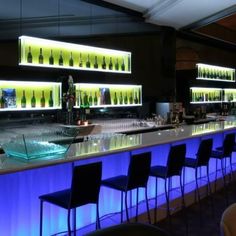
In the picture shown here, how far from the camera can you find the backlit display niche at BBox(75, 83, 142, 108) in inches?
223

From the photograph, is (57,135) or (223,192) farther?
(223,192)

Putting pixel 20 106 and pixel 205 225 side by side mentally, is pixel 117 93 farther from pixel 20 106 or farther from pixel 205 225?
pixel 205 225

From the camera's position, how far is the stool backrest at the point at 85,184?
2479 millimetres

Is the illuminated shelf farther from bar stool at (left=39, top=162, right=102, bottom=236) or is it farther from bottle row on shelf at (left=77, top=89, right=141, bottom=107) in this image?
bar stool at (left=39, top=162, right=102, bottom=236)

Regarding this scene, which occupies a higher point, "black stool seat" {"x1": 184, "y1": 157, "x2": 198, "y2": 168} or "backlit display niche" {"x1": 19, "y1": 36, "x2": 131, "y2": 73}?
"backlit display niche" {"x1": 19, "y1": 36, "x2": 131, "y2": 73}

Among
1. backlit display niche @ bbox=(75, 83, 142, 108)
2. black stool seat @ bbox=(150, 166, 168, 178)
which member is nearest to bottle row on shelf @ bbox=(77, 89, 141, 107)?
backlit display niche @ bbox=(75, 83, 142, 108)

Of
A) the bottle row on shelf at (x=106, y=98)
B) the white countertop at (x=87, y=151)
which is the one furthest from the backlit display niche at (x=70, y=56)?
the white countertop at (x=87, y=151)

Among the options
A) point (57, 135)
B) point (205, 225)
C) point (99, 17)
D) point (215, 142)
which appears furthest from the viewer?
point (99, 17)

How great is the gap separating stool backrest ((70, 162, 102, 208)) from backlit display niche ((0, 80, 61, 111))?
235cm

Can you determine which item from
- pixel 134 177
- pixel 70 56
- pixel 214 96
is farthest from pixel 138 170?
pixel 214 96

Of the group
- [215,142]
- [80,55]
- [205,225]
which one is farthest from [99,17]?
[205,225]

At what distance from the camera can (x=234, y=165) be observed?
5.88 m

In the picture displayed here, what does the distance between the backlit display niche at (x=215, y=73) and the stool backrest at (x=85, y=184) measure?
617 centimetres

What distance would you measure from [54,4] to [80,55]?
91 centimetres
